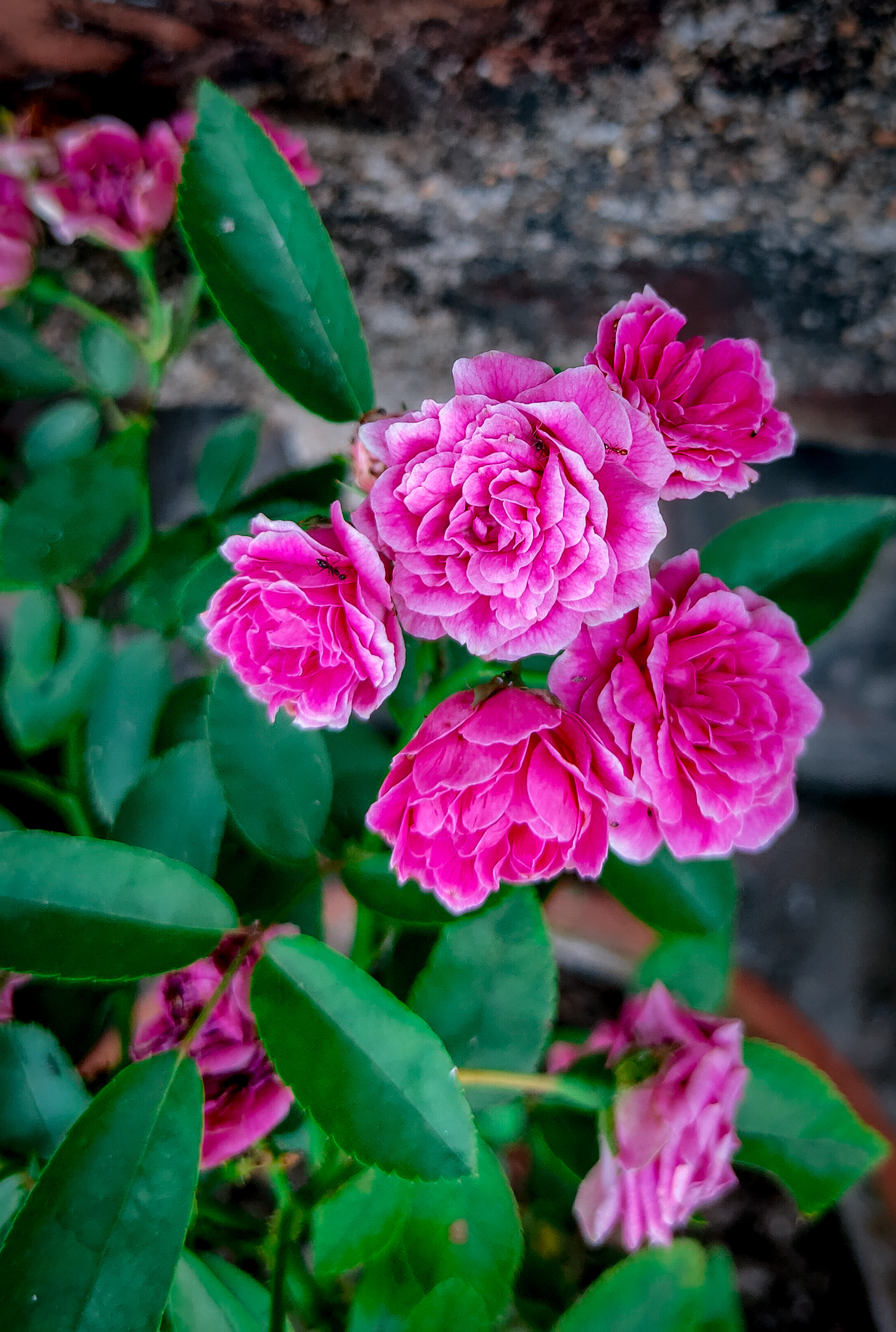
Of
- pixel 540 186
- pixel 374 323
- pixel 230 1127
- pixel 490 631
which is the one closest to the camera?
pixel 490 631

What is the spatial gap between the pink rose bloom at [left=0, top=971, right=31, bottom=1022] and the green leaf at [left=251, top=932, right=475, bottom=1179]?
15 cm

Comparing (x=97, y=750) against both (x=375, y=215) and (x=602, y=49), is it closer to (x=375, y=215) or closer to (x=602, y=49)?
(x=375, y=215)

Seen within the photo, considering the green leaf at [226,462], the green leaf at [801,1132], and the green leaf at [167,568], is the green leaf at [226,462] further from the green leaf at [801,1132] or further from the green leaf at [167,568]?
the green leaf at [801,1132]

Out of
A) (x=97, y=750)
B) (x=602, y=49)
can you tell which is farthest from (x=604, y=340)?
(x=97, y=750)

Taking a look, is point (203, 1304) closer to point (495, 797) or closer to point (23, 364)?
point (495, 797)

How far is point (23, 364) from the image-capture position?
2.19 ft

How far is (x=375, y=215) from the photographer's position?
0.72 meters

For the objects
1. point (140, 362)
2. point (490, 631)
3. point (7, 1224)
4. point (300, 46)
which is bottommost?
point (7, 1224)

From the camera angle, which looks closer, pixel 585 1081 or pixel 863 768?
pixel 585 1081

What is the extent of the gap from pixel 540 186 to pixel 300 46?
8.2 inches

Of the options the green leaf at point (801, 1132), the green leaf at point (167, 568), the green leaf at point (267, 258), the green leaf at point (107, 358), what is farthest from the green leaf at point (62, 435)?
the green leaf at point (801, 1132)

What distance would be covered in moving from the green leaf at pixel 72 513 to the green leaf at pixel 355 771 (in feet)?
0.68

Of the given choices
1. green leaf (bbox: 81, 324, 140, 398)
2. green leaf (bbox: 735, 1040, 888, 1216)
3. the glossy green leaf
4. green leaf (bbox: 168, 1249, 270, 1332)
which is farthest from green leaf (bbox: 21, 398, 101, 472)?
green leaf (bbox: 735, 1040, 888, 1216)

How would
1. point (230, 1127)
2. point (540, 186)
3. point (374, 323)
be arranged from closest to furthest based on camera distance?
point (230, 1127) < point (540, 186) < point (374, 323)
